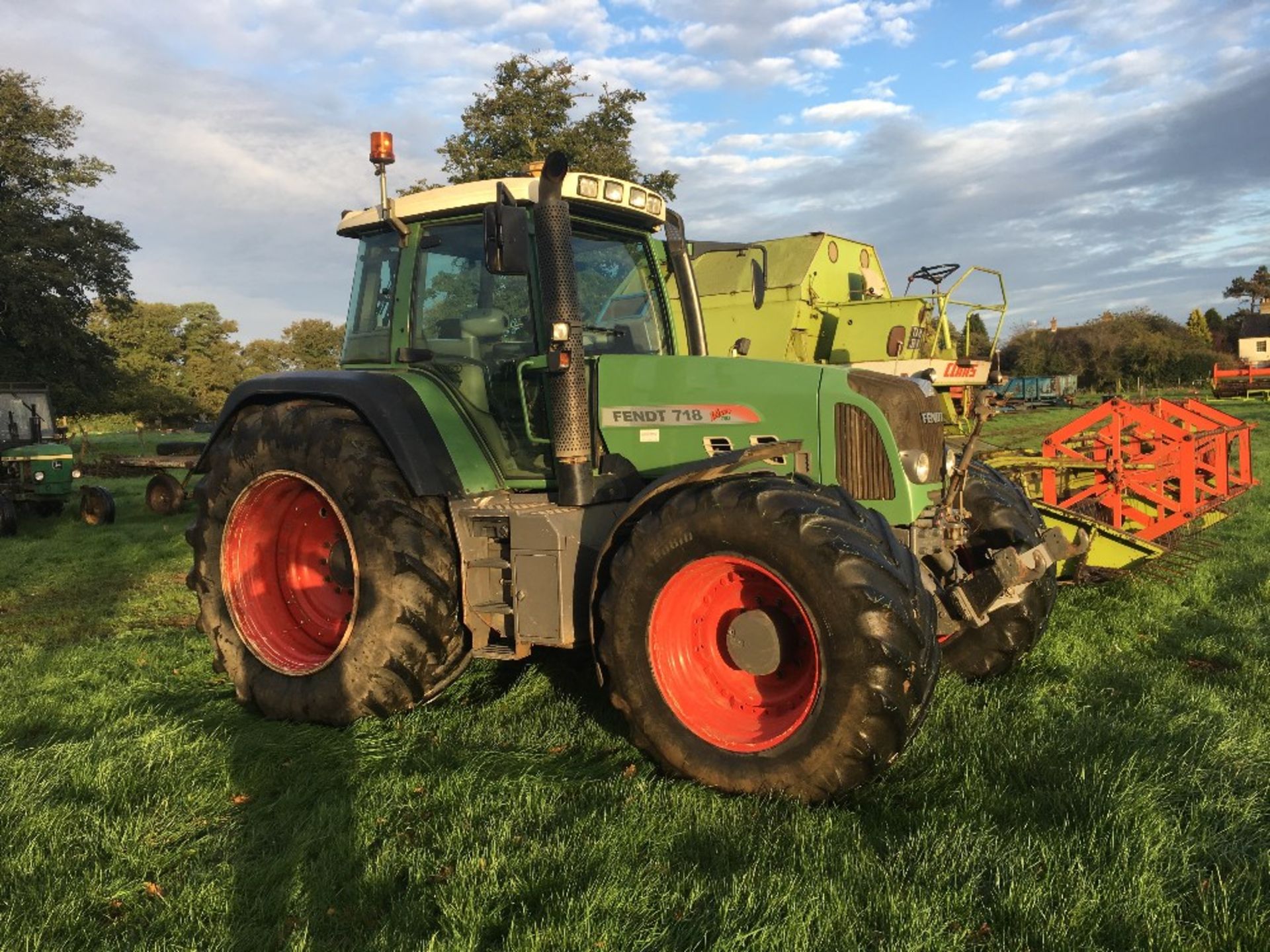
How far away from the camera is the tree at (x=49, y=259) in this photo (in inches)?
1144

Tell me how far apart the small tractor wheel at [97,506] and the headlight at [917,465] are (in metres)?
12.5

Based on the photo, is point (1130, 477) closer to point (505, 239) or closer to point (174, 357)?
point (505, 239)

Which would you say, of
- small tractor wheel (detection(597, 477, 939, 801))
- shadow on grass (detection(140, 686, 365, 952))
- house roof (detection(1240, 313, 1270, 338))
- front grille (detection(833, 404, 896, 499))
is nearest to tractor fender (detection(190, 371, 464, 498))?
small tractor wheel (detection(597, 477, 939, 801))

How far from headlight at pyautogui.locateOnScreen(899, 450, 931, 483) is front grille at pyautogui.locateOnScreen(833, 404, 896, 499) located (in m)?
0.13

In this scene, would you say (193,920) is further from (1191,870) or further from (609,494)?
(1191,870)

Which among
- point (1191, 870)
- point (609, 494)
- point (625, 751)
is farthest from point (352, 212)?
point (1191, 870)

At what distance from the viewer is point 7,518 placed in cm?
1204

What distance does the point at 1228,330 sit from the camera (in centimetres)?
6000

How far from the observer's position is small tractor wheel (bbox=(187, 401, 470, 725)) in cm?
402

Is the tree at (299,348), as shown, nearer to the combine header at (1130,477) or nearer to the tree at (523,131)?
the tree at (523,131)

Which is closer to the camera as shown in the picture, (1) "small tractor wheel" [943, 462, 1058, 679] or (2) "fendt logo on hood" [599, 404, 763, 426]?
(2) "fendt logo on hood" [599, 404, 763, 426]

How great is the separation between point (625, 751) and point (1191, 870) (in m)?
2.00

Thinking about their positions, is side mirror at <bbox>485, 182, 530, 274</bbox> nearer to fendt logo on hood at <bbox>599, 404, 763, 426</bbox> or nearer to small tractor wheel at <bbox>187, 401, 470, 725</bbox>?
fendt logo on hood at <bbox>599, 404, 763, 426</bbox>

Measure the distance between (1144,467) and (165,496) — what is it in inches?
515
